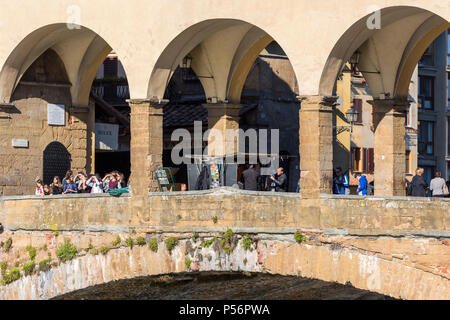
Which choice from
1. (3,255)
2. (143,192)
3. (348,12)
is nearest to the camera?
(348,12)

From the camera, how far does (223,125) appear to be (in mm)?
30531

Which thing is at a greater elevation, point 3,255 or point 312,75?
point 312,75

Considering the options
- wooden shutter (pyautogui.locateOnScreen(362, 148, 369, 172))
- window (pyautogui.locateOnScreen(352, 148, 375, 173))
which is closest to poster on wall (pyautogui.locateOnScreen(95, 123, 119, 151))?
window (pyautogui.locateOnScreen(352, 148, 375, 173))

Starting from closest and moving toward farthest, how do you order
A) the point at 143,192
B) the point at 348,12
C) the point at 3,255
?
the point at 348,12, the point at 143,192, the point at 3,255

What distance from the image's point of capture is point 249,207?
82.3 ft

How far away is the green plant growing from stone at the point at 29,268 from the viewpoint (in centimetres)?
2886

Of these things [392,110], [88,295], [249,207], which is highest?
[392,110]

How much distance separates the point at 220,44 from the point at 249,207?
5.94 m

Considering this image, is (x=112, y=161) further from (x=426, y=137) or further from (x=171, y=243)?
(x=426, y=137)

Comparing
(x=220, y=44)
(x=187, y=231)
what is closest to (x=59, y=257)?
(x=187, y=231)

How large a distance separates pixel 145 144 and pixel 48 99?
512cm

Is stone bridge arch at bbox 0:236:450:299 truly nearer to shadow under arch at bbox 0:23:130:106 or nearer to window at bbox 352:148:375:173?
shadow under arch at bbox 0:23:130:106

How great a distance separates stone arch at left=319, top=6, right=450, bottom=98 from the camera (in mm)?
25016

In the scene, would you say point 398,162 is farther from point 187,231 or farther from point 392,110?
point 187,231
